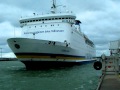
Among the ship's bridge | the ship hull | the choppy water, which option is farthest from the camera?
the ship's bridge

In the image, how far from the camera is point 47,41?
35.0m

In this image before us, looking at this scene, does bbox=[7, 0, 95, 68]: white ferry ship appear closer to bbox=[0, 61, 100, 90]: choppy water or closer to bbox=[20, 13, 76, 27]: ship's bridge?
bbox=[20, 13, 76, 27]: ship's bridge

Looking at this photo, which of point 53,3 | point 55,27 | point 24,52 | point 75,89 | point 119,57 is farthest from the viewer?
point 53,3

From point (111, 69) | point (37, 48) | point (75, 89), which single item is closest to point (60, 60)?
→ point (37, 48)

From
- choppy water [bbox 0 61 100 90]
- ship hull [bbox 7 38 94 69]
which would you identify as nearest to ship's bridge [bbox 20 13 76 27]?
ship hull [bbox 7 38 94 69]

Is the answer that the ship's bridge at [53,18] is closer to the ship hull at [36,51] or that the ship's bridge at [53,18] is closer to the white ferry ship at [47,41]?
the white ferry ship at [47,41]

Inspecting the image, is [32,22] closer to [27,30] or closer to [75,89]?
[27,30]

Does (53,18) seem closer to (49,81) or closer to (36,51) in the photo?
(36,51)

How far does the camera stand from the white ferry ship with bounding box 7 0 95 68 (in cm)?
3403

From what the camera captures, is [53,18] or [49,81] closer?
[49,81]

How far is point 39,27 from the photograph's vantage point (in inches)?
1639

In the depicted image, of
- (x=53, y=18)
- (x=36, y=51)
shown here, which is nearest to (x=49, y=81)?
→ (x=36, y=51)

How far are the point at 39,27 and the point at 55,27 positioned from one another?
96.3 inches

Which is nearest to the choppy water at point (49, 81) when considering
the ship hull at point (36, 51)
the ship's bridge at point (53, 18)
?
the ship hull at point (36, 51)
